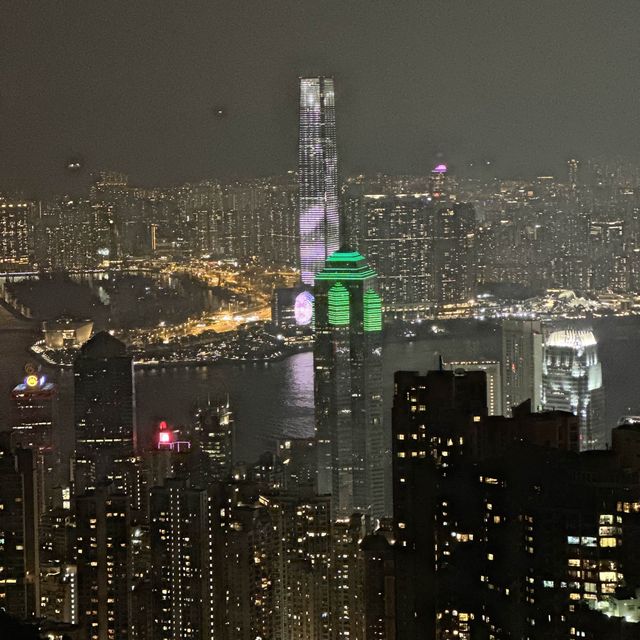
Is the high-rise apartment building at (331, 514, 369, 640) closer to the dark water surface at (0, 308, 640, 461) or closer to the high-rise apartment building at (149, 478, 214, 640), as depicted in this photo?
the high-rise apartment building at (149, 478, 214, 640)

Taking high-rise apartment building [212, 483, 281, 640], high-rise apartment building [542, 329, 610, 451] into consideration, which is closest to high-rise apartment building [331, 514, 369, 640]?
high-rise apartment building [212, 483, 281, 640]

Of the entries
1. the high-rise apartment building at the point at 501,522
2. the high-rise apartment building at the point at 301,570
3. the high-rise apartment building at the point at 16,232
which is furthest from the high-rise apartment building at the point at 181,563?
the high-rise apartment building at the point at 16,232

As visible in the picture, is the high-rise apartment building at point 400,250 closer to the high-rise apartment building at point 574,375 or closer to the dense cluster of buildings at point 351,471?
the dense cluster of buildings at point 351,471

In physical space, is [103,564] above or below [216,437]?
below

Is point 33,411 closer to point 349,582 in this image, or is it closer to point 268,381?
point 268,381

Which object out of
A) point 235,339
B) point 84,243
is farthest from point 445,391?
point 235,339

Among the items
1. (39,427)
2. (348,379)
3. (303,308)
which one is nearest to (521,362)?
(348,379)
